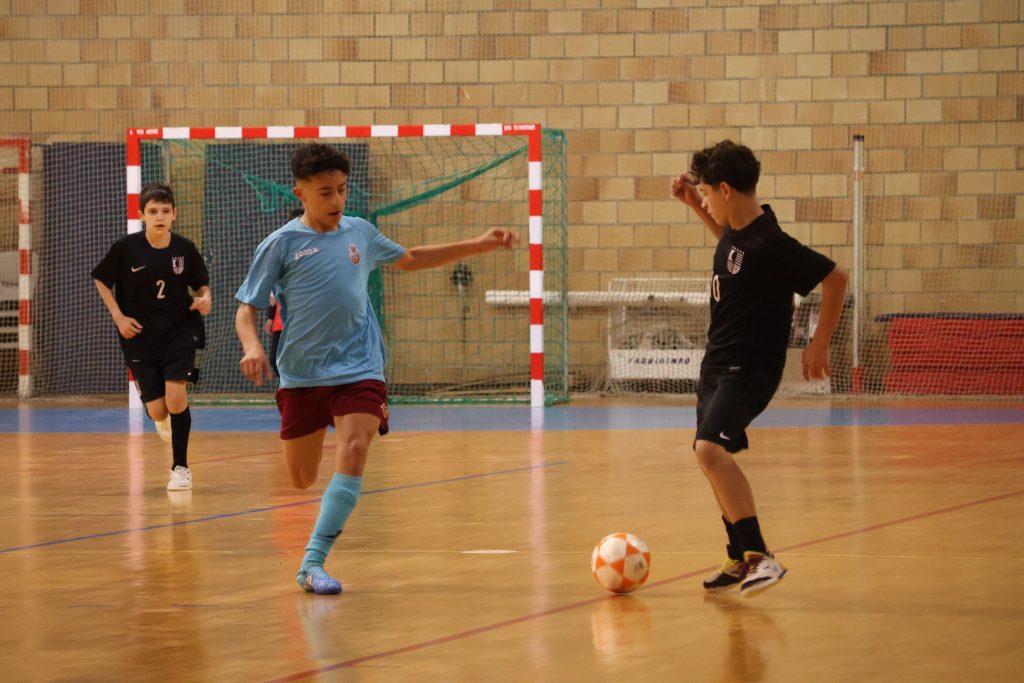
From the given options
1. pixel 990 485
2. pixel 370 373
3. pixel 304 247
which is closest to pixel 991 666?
pixel 370 373

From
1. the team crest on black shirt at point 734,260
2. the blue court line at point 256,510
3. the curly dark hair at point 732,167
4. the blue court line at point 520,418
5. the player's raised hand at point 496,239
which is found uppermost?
the curly dark hair at point 732,167

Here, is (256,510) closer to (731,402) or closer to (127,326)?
(127,326)

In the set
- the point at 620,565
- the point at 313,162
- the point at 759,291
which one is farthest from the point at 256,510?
the point at 759,291

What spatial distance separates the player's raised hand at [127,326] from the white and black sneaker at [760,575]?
14.9 ft

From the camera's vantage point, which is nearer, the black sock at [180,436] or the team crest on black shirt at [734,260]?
the team crest on black shirt at [734,260]

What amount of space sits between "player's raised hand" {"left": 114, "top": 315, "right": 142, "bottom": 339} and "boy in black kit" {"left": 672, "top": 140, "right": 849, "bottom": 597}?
411 centimetres

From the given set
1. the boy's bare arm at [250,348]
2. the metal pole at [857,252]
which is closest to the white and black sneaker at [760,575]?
the boy's bare arm at [250,348]

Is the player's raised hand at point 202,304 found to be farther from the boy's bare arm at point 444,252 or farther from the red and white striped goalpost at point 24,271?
the red and white striped goalpost at point 24,271

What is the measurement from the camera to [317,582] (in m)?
4.95

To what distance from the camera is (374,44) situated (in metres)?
16.3

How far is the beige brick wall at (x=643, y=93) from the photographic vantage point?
51.1ft

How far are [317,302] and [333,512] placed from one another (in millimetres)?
817

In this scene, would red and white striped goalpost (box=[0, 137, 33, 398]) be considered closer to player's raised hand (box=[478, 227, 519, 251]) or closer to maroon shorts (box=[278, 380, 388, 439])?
maroon shorts (box=[278, 380, 388, 439])

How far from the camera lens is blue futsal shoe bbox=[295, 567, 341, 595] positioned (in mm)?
4941
